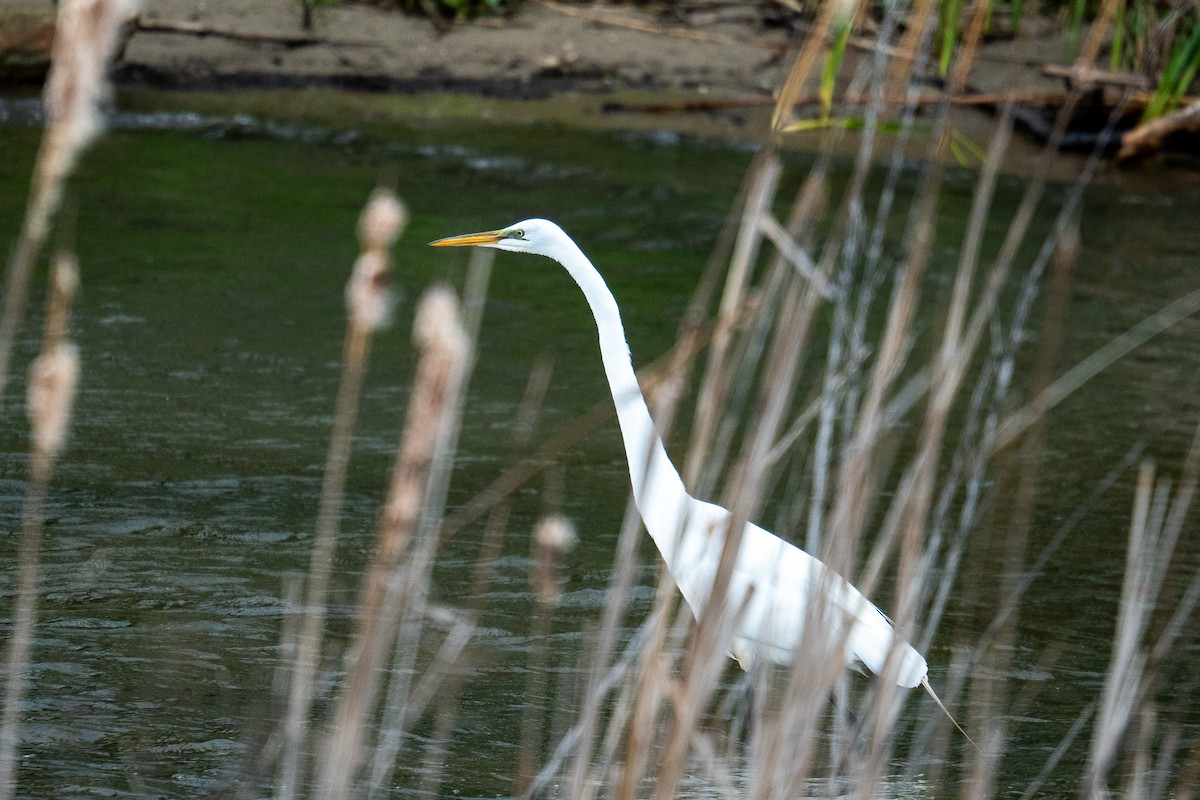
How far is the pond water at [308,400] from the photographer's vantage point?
268 centimetres

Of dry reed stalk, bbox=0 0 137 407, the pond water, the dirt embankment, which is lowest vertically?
the pond water

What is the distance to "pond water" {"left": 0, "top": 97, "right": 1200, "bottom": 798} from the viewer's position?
268 centimetres

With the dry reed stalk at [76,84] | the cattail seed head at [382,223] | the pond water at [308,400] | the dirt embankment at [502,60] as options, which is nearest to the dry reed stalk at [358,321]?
the cattail seed head at [382,223]

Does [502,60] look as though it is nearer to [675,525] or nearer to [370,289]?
[675,525]

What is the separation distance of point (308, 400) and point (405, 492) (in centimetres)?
333

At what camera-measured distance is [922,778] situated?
2516 mm

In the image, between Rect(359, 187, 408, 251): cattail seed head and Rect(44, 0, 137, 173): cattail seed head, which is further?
Rect(359, 187, 408, 251): cattail seed head

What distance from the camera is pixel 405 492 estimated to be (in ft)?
3.31

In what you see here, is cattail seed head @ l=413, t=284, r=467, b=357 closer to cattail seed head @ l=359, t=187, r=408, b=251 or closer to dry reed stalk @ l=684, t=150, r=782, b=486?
cattail seed head @ l=359, t=187, r=408, b=251

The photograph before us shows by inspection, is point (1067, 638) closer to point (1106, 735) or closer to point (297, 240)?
point (1106, 735)

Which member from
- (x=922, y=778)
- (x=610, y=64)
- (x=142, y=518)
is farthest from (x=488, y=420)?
(x=610, y=64)

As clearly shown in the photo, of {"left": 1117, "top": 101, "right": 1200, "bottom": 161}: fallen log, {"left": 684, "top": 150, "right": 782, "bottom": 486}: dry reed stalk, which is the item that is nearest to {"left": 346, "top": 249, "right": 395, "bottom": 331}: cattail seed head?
{"left": 684, "top": 150, "right": 782, "bottom": 486}: dry reed stalk

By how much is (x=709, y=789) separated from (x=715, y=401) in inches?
48.4

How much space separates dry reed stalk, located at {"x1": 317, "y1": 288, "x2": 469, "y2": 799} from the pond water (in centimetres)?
103
